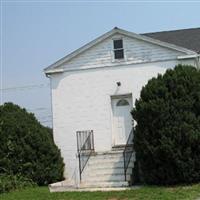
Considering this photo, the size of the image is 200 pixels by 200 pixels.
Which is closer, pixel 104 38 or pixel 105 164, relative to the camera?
pixel 105 164

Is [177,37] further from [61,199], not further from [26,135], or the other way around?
[61,199]

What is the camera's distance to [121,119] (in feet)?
65.3

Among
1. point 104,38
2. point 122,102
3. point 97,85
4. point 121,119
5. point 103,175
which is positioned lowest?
point 103,175

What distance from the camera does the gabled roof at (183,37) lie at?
21111 millimetres

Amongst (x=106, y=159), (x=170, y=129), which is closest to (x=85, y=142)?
(x=106, y=159)

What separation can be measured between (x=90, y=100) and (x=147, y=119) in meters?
4.39

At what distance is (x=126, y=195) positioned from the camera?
13953mm

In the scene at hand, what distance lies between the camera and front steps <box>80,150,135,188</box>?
16938 mm

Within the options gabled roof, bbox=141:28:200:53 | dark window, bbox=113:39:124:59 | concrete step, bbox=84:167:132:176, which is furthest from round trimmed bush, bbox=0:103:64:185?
gabled roof, bbox=141:28:200:53

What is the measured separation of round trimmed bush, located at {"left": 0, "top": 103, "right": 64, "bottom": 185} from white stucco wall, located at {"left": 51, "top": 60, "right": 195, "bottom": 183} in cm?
105

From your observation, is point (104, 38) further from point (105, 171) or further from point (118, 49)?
point (105, 171)

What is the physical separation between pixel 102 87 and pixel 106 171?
3.82 metres

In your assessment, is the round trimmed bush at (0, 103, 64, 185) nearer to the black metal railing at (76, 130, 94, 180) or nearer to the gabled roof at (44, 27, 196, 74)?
the black metal railing at (76, 130, 94, 180)

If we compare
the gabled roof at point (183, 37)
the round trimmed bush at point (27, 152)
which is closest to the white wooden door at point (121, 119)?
the round trimmed bush at point (27, 152)
